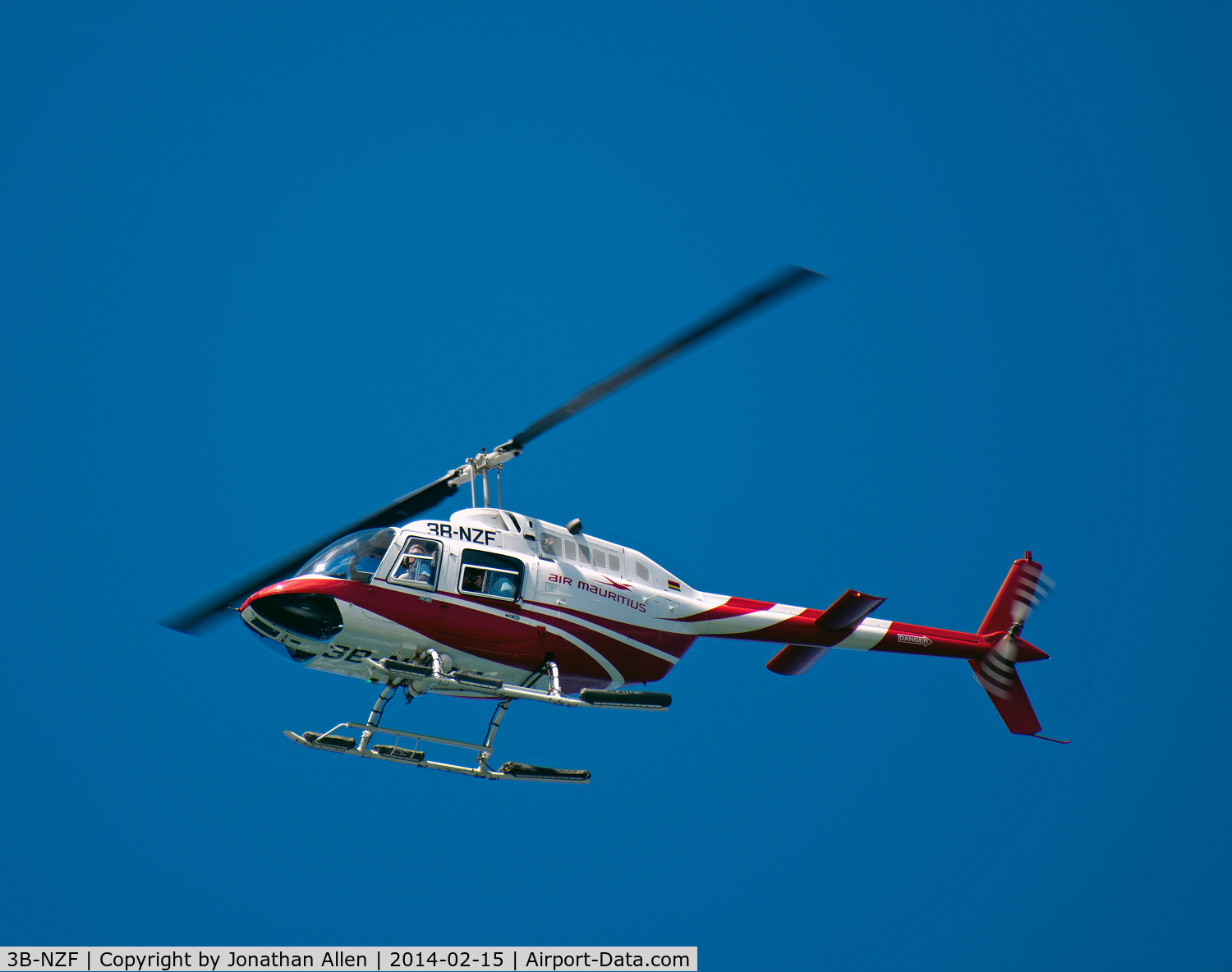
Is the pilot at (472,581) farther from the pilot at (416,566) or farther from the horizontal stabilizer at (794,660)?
the horizontal stabilizer at (794,660)

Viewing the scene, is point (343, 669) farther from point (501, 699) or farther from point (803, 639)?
point (803, 639)

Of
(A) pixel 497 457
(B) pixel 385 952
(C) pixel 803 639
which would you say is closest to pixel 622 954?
(B) pixel 385 952

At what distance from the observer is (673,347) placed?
13.6 metres

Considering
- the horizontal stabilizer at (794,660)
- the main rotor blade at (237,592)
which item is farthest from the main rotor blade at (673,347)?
the horizontal stabilizer at (794,660)

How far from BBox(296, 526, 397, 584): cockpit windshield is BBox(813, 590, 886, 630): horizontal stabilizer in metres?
6.22

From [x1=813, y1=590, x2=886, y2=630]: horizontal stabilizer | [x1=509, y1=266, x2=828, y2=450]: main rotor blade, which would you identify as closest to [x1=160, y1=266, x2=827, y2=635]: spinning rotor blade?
[x1=509, y1=266, x2=828, y2=450]: main rotor blade

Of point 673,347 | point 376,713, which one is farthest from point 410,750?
point 673,347

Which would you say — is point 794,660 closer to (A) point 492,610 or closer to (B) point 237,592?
(A) point 492,610

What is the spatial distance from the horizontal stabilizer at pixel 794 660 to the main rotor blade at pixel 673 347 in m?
5.44

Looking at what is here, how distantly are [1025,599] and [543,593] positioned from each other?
878 centimetres

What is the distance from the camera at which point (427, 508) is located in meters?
16.5

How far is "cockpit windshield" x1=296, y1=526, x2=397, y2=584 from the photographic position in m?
14.2
